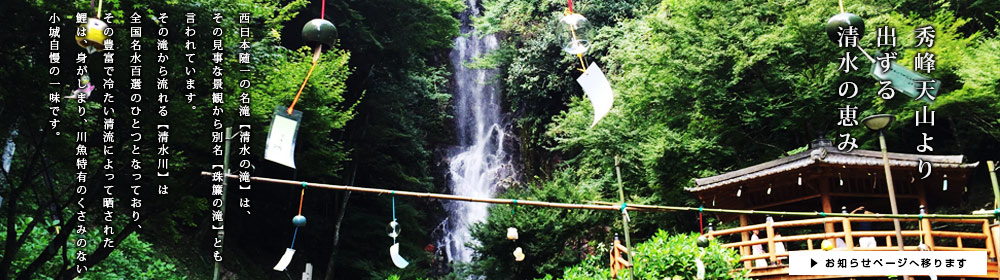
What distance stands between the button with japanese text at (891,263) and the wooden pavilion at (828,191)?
7.63ft

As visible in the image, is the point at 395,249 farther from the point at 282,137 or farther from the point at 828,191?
the point at 828,191

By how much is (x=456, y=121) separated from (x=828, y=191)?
1754 centimetres

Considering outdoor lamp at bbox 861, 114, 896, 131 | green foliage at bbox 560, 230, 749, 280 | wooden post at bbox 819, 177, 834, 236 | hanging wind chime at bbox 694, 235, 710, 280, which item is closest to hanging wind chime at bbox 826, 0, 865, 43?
outdoor lamp at bbox 861, 114, 896, 131

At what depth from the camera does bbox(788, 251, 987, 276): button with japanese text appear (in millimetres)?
5891

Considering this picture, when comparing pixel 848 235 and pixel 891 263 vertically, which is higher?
pixel 848 235

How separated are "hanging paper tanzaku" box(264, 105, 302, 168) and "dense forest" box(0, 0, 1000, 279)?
2.40 meters

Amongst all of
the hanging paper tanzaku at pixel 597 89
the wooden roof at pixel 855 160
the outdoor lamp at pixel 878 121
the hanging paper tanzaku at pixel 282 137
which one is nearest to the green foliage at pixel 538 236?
the wooden roof at pixel 855 160

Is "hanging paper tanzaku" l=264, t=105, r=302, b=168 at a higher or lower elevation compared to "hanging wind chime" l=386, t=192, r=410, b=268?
higher

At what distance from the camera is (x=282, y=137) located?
4.44 metres

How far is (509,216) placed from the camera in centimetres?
1667

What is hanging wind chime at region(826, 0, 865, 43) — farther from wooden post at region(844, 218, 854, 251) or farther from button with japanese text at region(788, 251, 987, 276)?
wooden post at region(844, 218, 854, 251)

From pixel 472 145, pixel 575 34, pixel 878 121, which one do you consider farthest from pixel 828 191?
pixel 472 145

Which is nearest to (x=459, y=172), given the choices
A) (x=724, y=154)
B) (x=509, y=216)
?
(x=509, y=216)

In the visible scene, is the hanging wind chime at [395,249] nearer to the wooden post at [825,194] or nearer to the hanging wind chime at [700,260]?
the hanging wind chime at [700,260]
